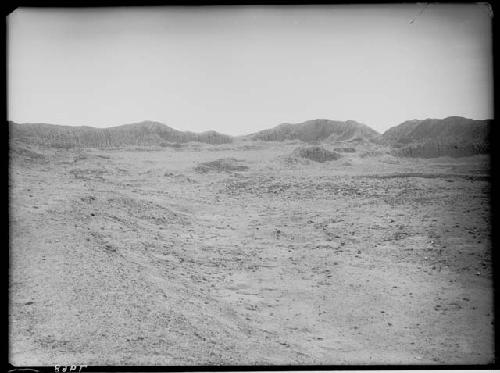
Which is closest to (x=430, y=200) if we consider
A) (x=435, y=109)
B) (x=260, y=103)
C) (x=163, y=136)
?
(x=435, y=109)

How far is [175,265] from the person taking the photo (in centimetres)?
313

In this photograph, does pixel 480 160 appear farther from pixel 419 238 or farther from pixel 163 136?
pixel 163 136

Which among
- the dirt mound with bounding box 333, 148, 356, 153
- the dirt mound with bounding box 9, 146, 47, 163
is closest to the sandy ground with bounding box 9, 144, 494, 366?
the dirt mound with bounding box 9, 146, 47, 163

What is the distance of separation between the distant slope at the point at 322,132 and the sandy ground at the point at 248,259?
14cm

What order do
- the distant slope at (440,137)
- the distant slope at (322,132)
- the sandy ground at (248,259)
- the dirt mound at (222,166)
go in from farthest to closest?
the dirt mound at (222,166), the distant slope at (322,132), the distant slope at (440,137), the sandy ground at (248,259)

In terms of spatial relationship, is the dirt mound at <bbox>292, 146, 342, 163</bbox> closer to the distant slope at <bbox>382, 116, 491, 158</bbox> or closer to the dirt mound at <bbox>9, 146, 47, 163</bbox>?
the distant slope at <bbox>382, 116, 491, 158</bbox>

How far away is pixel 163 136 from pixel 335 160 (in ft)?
5.25

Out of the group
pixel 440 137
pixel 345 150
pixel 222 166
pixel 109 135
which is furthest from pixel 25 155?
pixel 440 137

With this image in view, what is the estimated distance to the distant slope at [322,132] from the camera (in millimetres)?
3248

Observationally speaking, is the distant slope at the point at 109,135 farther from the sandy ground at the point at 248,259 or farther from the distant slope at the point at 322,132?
the distant slope at the point at 322,132

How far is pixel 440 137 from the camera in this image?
3.18 meters

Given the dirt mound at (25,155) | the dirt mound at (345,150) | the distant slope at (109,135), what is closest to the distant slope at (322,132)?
the dirt mound at (345,150)

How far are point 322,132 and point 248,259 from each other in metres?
1.31

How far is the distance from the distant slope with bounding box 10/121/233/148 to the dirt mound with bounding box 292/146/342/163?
2.15 feet
